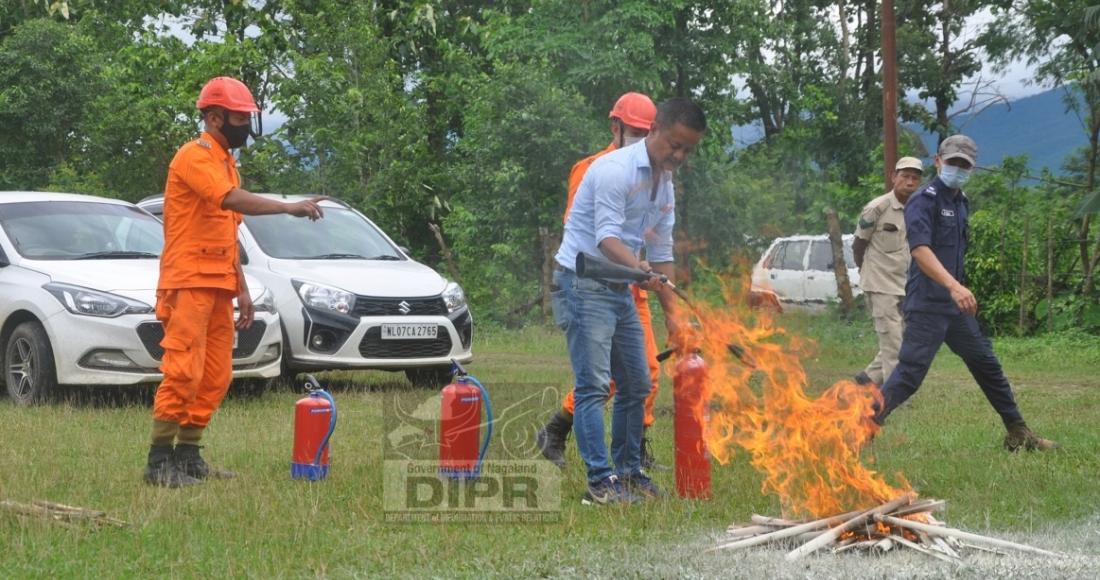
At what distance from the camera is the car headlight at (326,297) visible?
39.2ft

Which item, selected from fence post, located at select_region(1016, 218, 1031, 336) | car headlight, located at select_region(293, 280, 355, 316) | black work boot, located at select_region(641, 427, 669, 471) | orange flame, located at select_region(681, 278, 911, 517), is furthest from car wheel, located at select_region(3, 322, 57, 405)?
fence post, located at select_region(1016, 218, 1031, 336)

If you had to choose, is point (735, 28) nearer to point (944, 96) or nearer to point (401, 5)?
point (401, 5)

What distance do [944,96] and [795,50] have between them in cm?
483

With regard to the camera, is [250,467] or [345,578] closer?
[345,578]

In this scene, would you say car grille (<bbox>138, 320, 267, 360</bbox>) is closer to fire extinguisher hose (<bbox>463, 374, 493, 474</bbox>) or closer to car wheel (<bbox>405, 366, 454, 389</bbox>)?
car wheel (<bbox>405, 366, 454, 389</bbox>)

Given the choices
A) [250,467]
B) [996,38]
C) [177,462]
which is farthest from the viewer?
[996,38]

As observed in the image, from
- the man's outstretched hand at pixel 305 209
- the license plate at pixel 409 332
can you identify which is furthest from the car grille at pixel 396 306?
the man's outstretched hand at pixel 305 209

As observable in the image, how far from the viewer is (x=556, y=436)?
817cm

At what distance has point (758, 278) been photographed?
25.8m

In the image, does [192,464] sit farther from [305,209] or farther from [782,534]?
[782,534]

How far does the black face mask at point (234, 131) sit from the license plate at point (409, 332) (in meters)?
4.55

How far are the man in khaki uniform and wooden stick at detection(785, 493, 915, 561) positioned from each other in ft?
15.5

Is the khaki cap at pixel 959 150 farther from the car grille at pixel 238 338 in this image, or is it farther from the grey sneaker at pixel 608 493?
the car grille at pixel 238 338

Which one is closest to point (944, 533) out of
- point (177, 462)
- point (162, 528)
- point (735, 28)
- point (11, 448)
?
point (162, 528)
